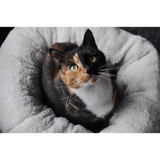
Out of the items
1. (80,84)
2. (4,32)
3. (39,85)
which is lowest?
(39,85)

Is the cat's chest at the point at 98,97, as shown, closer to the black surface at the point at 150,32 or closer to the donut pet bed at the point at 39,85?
the donut pet bed at the point at 39,85

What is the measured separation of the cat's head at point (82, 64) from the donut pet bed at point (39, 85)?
32cm

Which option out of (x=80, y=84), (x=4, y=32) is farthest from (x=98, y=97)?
(x=4, y=32)

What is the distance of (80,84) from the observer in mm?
792

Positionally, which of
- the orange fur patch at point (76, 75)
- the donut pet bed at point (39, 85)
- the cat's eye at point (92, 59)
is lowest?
the donut pet bed at point (39, 85)

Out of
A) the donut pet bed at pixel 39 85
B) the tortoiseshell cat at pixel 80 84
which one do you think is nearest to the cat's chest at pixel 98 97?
the tortoiseshell cat at pixel 80 84

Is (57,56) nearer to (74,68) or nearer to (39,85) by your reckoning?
(74,68)

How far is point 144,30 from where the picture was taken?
1380 mm

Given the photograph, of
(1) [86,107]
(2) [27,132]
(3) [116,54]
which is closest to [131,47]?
(3) [116,54]

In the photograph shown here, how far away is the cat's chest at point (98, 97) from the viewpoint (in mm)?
879

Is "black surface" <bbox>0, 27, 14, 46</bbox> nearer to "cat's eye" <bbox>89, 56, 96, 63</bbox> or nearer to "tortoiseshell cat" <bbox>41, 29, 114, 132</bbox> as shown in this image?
"tortoiseshell cat" <bbox>41, 29, 114, 132</bbox>

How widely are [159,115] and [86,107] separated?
0.43 m

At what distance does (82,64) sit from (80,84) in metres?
0.09

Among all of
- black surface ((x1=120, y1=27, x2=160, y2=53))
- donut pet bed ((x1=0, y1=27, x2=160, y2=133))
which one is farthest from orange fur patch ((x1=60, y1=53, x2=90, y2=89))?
black surface ((x1=120, y1=27, x2=160, y2=53))
